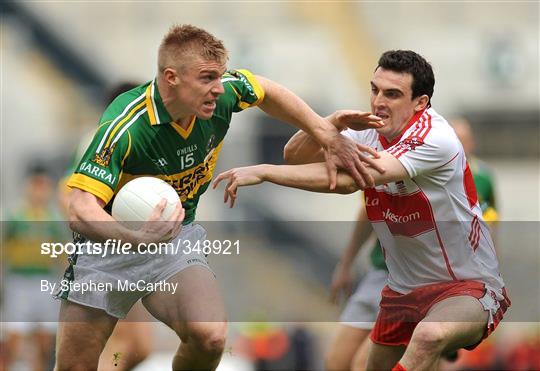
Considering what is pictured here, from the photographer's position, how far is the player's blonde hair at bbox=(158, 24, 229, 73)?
23.1 feet

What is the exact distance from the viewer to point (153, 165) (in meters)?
7.08

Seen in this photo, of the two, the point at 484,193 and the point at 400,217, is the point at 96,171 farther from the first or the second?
the point at 484,193

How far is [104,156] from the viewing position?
22.3ft

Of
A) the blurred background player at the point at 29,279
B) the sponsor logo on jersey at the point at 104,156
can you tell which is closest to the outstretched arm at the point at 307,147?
the sponsor logo on jersey at the point at 104,156

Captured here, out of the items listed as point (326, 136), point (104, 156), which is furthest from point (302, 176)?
point (104, 156)

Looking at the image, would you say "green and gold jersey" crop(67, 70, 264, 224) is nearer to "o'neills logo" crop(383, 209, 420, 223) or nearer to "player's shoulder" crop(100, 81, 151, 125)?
"player's shoulder" crop(100, 81, 151, 125)

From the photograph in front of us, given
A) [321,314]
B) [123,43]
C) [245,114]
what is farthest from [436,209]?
[123,43]

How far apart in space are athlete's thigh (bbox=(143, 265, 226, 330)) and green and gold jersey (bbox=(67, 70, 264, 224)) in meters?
0.42

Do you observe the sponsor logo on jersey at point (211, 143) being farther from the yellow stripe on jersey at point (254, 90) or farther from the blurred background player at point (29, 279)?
the blurred background player at point (29, 279)

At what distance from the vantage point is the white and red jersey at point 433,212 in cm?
727

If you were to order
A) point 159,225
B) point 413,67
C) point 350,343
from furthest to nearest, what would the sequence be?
point 350,343, point 413,67, point 159,225

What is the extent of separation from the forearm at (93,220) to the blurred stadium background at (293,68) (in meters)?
16.1

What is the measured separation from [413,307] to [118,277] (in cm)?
186

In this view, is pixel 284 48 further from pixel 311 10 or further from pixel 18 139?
pixel 18 139
